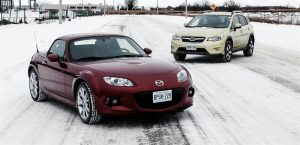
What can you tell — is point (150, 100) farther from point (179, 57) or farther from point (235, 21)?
point (235, 21)

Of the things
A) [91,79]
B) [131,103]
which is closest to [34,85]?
[91,79]

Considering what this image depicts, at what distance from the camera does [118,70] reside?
22.1 feet

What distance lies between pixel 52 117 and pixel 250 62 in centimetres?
915

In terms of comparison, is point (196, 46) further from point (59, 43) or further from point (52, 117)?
point (52, 117)

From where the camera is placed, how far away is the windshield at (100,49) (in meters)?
7.60

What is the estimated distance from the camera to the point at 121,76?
6.57m

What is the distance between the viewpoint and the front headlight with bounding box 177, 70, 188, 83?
6.95 meters

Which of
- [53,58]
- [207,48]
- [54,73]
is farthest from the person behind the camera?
[207,48]

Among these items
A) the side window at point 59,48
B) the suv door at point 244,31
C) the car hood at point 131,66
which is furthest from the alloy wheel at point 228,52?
the car hood at point 131,66

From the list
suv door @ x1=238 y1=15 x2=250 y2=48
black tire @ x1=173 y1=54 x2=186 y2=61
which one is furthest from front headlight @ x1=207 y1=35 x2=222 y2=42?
suv door @ x1=238 y1=15 x2=250 y2=48

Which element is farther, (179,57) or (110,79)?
(179,57)

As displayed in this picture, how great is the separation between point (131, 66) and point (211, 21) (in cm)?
949

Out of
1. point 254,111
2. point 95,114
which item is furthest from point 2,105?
point 254,111

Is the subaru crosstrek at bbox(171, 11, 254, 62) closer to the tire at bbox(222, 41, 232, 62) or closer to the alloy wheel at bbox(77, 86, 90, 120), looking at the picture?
the tire at bbox(222, 41, 232, 62)
